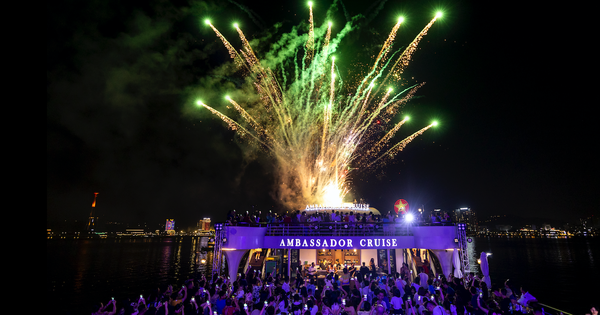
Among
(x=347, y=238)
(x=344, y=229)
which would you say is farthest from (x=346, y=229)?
(x=347, y=238)

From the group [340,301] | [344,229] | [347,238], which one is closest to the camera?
[340,301]

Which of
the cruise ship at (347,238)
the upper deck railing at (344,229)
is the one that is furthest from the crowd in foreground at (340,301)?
the upper deck railing at (344,229)

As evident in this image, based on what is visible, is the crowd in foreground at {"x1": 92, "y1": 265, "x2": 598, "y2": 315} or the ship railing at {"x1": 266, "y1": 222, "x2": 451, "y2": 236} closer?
the crowd in foreground at {"x1": 92, "y1": 265, "x2": 598, "y2": 315}

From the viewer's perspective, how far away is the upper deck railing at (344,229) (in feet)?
59.5

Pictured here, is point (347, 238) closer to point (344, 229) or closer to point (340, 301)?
point (344, 229)

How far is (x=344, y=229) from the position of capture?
1834 cm

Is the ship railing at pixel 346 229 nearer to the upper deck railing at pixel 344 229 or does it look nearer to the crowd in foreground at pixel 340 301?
the upper deck railing at pixel 344 229

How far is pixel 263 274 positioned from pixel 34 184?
20.2 meters

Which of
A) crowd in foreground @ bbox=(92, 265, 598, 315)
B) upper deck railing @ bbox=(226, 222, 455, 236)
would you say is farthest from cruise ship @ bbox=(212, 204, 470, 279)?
crowd in foreground @ bbox=(92, 265, 598, 315)

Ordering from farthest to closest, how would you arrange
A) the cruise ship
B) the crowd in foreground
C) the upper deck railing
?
the upper deck railing, the cruise ship, the crowd in foreground

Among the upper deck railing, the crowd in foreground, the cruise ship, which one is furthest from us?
the upper deck railing

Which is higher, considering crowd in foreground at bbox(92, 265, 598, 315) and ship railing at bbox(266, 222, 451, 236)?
ship railing at bbox(266, 222, 451, 236)

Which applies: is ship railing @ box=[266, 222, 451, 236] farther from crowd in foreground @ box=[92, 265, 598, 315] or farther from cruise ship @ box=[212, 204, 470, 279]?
crowd in foreground @ box=[92, 265, 598, 315]

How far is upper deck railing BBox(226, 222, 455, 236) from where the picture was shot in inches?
714
